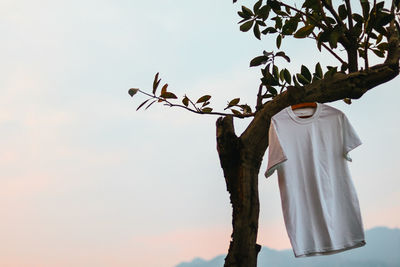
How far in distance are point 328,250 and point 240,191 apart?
1.60 feet

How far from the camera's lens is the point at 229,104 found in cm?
297

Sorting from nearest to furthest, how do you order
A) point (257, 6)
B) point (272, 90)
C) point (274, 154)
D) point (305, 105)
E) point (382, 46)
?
point (274, 154)
point (305, 105)
point (257, 6)
point (272, 90)
point (382, 46)

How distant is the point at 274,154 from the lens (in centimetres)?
247

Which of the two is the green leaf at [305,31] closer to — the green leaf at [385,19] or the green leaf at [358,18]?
the green leaf at [358,18]

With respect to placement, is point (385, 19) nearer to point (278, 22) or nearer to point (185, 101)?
point (278, 22)

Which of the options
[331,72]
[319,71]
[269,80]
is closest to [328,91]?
[331,72]

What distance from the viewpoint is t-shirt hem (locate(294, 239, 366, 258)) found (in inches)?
96.5

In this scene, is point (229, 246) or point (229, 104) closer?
point (229, 246)

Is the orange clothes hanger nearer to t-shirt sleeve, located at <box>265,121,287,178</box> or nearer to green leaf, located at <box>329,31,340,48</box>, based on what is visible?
t-shirt sleeve, located at <box>265,121,287,178</box>

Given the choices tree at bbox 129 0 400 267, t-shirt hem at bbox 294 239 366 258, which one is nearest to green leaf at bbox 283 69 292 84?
tree at bbox 129 0 400 267

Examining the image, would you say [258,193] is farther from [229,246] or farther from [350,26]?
[350,26]

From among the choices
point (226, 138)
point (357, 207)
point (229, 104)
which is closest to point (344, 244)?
point (357, 207)

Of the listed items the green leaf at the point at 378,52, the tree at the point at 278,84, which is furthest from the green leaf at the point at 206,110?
the green leaf at the point at 378,52

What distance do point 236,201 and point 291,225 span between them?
271 mm
